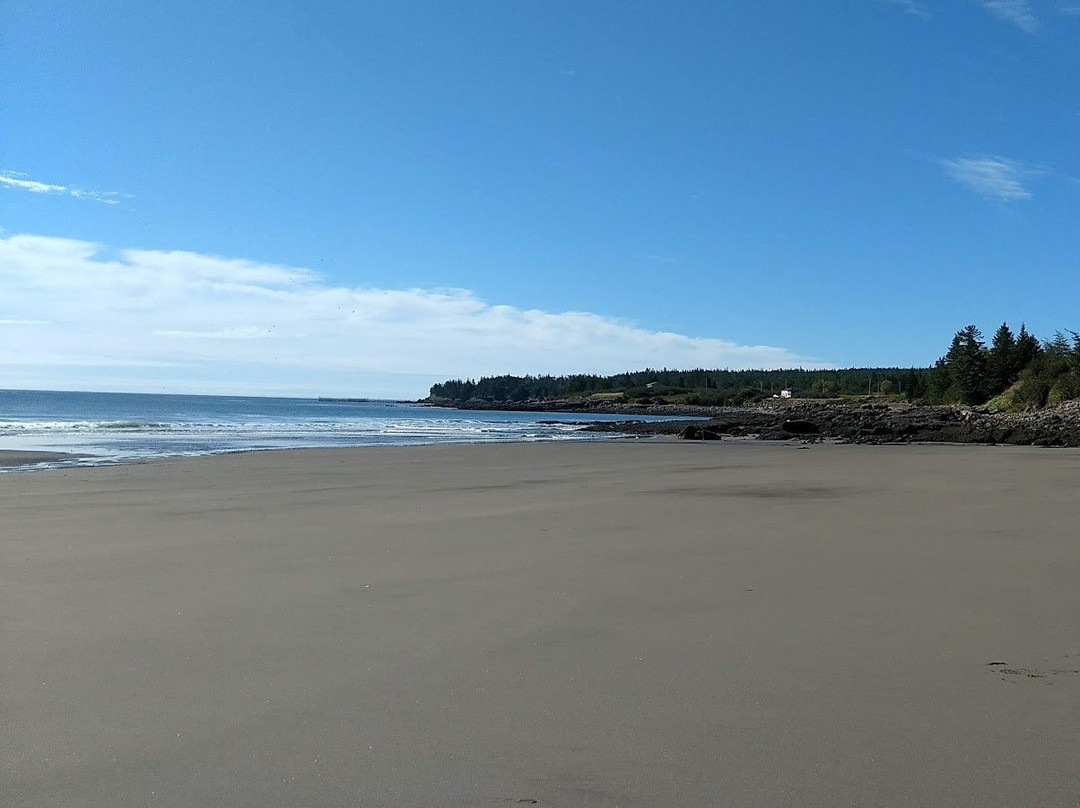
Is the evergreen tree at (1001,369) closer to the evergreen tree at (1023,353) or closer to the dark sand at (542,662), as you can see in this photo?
the evergreen tree at (1023,353)

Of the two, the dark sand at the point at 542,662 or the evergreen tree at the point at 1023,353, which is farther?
the evergreen tree at the point at 1023,353

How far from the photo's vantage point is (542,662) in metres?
4.15

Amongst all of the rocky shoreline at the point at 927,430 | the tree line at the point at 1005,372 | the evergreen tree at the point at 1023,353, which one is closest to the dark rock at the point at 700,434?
the rocky shoreline at the point at 927,430

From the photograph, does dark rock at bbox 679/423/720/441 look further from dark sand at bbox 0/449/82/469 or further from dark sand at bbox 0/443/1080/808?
dark sand at bbox 0/443/1080/808

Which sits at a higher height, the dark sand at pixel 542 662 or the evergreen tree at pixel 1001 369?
the evergreen tree at pixel 1001 369

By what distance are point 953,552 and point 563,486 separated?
753 centimetres

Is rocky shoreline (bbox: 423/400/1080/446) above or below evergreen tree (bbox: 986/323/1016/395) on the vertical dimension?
below

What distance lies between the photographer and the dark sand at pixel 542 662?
2.94 meters

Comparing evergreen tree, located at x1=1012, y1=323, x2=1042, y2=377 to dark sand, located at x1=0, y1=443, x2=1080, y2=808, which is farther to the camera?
evergreen tree, located at x1=1012, y1=323, x2=1042, y2=377

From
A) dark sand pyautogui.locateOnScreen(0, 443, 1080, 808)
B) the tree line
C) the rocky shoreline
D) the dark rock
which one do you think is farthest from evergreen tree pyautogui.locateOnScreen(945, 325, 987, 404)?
dark sand pyautogui.locateOnScreen(0, 443, 1080, 808)

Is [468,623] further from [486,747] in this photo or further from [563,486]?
[563,486]

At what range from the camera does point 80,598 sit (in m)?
5.45

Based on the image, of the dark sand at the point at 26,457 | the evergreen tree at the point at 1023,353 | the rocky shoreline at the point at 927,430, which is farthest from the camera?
the evergreen tree at the point at 1023,353

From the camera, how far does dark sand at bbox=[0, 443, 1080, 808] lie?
9.64 feet
